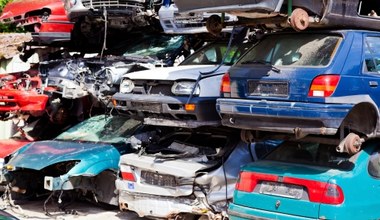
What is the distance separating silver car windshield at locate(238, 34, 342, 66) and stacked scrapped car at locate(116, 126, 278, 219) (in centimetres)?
118

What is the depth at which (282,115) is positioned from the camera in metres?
6.59

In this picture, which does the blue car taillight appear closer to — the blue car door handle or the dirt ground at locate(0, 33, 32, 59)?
the blue car door handle

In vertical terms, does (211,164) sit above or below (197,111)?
below

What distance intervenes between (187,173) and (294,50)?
1.92 m

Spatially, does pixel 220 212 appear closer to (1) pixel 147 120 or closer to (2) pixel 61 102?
(1) pixel 147 120

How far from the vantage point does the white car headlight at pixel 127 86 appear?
353 inches

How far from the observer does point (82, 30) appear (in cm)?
1313

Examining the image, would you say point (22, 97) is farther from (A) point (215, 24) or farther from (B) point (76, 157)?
Answer: (A) point (215, 24)

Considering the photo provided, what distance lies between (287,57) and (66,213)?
4468 millimetres

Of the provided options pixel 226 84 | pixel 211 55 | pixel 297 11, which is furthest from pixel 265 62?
pixel 211 55

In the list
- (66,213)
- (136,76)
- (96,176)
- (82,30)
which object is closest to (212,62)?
(136,76)

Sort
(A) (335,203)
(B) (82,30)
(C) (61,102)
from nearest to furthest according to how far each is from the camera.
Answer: (A) (335,203), (C) (61,102), (B) (82,30)

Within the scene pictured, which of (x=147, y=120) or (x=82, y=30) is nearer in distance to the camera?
(x=147, y=120)

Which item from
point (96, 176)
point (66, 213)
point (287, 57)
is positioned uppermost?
point (287, 57)
